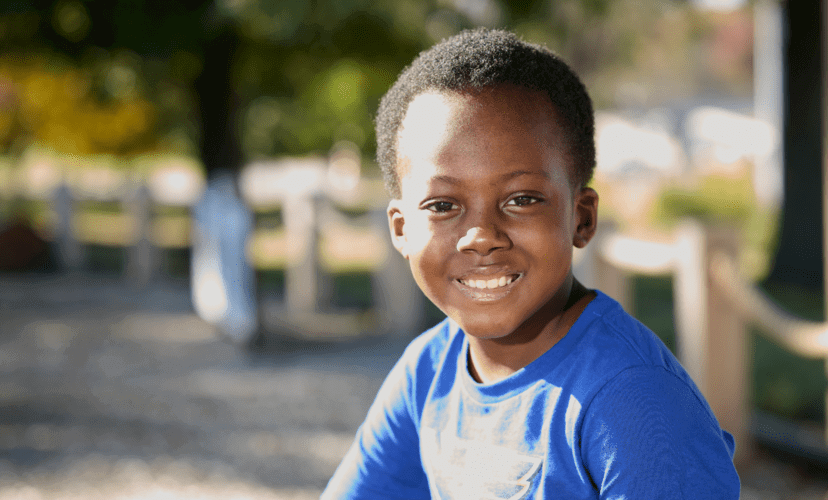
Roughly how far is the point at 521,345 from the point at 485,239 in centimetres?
22

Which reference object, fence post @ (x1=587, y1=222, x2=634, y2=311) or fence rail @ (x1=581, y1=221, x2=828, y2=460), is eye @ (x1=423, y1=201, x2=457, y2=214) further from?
fence post @ (x1=587, y1=222, x2=634, y2=311)

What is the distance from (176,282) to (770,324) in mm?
9171

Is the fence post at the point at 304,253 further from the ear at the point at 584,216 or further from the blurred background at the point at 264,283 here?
the ear at the point at 584,216

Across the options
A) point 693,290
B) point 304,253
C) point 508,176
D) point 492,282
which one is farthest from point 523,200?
point 304,253

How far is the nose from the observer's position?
4.44 feet

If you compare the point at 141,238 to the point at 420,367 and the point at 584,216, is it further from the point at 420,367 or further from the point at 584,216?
the point at 584,216

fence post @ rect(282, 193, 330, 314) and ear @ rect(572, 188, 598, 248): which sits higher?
ear @ rect(572, 188, 598, 248)

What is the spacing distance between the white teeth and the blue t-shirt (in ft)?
0.44

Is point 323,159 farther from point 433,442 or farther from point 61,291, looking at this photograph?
point 433,442

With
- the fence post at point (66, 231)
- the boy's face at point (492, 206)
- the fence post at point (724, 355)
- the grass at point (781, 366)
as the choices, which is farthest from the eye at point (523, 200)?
the fence post at point (66, 231)

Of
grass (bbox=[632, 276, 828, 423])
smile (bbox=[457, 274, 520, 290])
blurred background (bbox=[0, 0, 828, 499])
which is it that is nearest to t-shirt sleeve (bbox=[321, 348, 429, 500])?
smile (bbox=[457, 274, 520, 290])

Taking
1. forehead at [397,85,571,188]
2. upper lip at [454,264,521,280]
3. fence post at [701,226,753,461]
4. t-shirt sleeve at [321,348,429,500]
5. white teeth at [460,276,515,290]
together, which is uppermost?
forehead at [397,85,571,188]

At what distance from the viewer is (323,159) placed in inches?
1081

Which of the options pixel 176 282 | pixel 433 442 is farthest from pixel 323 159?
pixel 433 442
